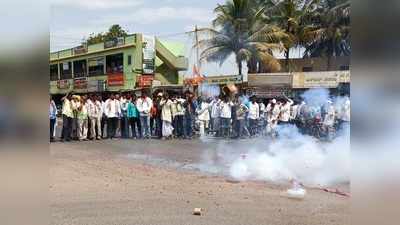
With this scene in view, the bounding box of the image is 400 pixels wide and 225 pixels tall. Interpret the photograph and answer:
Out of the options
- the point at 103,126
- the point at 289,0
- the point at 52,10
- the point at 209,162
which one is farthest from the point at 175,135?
the point at 52,10

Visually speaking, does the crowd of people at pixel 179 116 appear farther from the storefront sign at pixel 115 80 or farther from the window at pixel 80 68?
the window at pixel 80 68

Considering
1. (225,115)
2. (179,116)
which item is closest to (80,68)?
(225,115)

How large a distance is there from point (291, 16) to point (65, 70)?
1938 millimetres

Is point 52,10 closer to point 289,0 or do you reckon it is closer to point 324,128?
point 289,0

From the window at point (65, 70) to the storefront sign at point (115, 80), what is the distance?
60cm

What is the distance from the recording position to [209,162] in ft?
20.7

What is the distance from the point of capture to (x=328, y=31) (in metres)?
3.80

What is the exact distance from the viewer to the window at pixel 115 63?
15.3ft

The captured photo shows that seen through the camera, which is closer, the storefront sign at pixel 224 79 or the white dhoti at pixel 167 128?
the storefront sign at pixel 224 79

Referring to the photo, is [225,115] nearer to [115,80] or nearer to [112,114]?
[115,80]

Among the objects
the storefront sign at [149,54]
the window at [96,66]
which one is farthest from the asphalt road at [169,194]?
the storefront sign at [149,54]

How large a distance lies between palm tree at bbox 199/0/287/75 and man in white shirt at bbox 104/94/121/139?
4.02 meters

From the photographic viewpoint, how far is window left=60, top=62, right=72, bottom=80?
13.0 feet

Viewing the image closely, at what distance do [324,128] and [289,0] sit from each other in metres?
1.85
